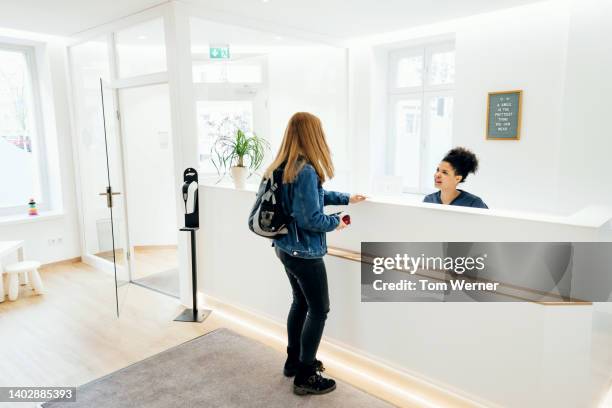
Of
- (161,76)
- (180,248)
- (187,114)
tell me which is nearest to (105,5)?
(161,76)

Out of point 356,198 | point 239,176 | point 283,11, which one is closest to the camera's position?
point 356,198

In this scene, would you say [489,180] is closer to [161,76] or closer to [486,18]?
[486,18]

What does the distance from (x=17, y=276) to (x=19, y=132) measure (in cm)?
185

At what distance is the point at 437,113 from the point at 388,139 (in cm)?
75

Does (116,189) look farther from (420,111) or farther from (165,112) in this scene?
(420,111)

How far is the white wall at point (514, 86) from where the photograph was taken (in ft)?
13.5

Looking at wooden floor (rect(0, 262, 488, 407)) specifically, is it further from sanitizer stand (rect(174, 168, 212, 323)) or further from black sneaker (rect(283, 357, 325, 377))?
black sneaker (rect(283, 357, 325, 377))

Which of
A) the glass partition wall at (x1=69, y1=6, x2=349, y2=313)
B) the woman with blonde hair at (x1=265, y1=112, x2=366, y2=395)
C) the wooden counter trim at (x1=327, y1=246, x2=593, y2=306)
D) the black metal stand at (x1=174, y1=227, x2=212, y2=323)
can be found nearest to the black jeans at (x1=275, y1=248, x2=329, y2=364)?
the woman with blonde hair at (x1=265, y1=112, x2=366, y2=395)

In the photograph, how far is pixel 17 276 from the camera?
4207 mm

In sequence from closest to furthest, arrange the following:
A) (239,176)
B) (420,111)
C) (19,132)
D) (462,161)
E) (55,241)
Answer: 1. (462,161)
2. (239,176)
3. (19,132)
4. (55,241)
5. (420,111)

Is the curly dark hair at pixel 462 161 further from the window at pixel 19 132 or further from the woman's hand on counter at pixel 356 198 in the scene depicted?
the window at pixel 19 132

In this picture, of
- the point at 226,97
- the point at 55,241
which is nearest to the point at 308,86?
the point at 226,97

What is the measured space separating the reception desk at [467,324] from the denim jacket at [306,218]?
44 cm

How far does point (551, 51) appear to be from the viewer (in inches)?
161
